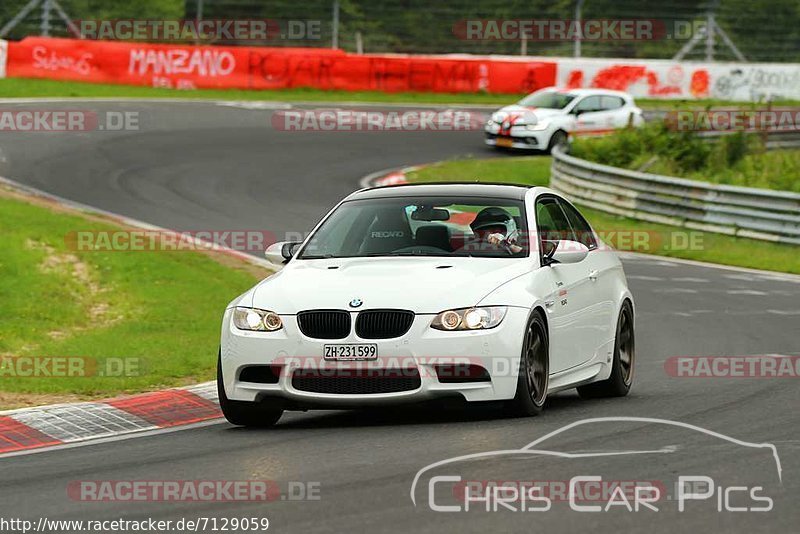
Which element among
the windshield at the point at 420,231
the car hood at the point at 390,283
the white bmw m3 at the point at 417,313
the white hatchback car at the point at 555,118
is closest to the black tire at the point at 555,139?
the white hatchback car at the point at 555,118

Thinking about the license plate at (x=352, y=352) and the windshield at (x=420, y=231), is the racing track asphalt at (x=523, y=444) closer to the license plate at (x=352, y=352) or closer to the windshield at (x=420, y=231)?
the license plate at (x=352, y=352)

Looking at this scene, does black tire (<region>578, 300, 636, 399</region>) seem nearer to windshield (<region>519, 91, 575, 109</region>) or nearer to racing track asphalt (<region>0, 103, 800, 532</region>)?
racing track asphalt (<region>0, 103, 800, 532</region>)

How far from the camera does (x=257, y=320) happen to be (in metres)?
9.37

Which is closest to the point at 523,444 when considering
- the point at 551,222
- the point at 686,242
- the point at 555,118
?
the point at 551,222

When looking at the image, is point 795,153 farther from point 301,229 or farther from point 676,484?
point 676,484

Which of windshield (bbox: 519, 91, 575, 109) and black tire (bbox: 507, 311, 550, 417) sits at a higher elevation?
black tire (bbox: 507, 311, 550, 417)

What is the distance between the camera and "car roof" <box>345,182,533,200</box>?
1062cm

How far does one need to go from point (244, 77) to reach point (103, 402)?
29.8 m

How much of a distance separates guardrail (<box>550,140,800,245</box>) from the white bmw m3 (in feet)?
43.0

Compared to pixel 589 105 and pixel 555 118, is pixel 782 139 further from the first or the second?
pixel 555 118

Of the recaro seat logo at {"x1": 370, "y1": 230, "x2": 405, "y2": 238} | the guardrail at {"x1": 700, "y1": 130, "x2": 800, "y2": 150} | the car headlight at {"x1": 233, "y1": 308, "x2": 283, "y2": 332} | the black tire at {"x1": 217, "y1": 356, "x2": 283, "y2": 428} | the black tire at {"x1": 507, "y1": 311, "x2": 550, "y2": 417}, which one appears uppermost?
the recaro seat logo at {"x1": 370, "y1": 230, "x2": 405, "y2": 238}

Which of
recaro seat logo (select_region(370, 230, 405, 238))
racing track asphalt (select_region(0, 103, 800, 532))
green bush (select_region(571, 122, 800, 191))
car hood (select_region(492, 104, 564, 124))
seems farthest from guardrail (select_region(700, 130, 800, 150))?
recaro seat logo (select_region(370, 230, 405, 238))

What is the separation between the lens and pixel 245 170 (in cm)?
2933

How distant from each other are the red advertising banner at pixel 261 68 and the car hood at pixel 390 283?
29.0 m
